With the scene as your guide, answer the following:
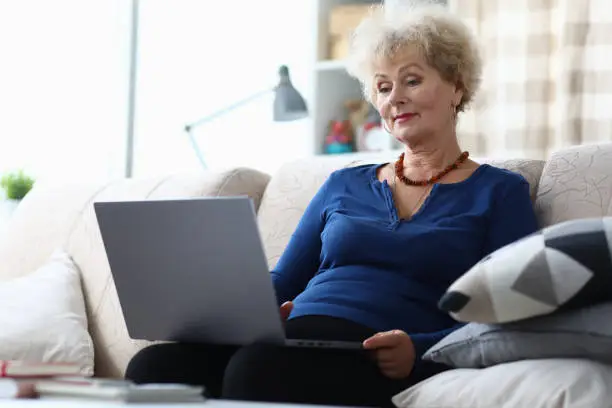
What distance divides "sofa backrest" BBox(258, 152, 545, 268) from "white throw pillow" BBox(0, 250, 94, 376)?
1.58ft

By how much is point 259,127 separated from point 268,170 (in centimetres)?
20

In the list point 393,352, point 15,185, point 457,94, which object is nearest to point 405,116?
point 457,94

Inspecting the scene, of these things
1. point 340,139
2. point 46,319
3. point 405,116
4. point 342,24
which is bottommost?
point 46,319

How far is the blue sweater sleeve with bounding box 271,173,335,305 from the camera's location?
183 cm

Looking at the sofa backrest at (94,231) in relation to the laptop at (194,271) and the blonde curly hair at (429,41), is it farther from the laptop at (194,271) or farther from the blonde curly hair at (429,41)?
the laptop at (194,271)

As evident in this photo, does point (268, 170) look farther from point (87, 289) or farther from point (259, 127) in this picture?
point (87, 289)

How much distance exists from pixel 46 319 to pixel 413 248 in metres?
0.90

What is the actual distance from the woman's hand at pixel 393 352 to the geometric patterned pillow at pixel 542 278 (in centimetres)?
16

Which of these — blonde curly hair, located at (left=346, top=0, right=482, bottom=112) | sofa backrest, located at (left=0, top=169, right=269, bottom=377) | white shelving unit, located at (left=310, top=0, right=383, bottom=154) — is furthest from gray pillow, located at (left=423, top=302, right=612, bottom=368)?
white shelving unit, located at (left=310, top=0, right=383, bottom=154)

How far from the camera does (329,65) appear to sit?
3514 mm

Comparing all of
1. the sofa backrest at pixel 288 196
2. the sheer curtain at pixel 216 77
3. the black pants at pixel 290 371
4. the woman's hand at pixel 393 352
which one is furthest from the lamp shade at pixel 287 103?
the woman's hand at pixel 393 352

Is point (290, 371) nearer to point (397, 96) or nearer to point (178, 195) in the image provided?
point (397, 96)

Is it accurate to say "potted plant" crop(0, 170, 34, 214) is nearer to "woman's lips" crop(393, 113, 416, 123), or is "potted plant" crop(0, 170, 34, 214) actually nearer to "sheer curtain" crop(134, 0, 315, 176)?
"sheer curtain" crop(134, 0, 315, 176)

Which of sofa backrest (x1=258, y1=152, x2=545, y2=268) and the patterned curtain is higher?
the patterned curtain
